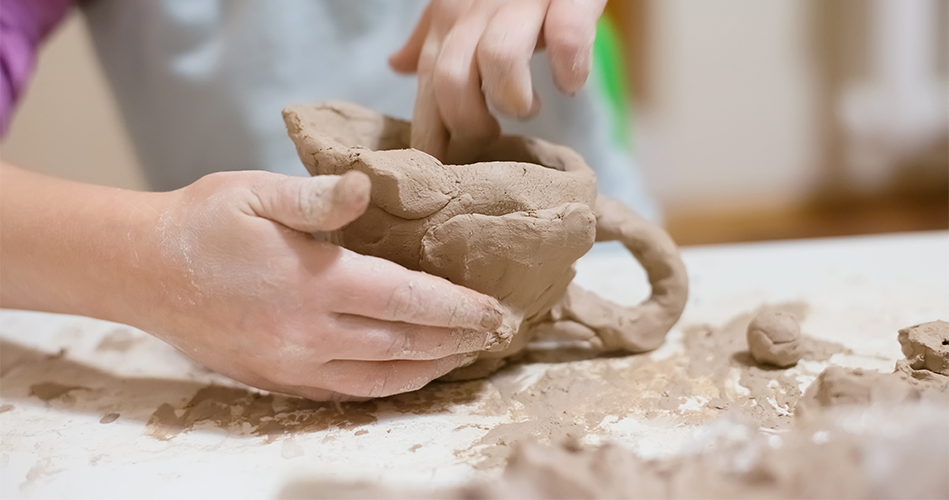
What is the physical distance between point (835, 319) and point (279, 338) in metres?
0.80

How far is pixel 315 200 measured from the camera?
66 centimetres

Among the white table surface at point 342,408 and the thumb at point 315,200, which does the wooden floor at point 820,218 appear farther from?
the thumb at point 315,200

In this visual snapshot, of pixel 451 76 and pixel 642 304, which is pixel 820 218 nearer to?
pixel 642 304

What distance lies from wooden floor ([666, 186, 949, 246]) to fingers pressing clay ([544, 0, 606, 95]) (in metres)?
1.96

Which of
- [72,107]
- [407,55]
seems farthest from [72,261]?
[72,107]

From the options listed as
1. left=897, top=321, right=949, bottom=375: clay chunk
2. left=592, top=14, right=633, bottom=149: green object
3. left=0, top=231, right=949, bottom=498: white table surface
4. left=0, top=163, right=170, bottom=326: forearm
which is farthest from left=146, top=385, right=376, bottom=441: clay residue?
left=592, top=14, right=633, bottom=149: green object

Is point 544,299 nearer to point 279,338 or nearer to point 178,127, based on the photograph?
point 279,338

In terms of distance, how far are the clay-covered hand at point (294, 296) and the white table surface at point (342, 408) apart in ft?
0.27

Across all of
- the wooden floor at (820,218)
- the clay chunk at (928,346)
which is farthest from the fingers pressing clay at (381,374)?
the wooden floor at (820,218)

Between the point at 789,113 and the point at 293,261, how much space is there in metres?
2.51

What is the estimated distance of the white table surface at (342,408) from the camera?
2.27ft

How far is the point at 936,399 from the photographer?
607mm

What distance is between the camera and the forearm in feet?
2.52

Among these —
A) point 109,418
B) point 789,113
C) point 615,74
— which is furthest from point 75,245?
point 789,113
